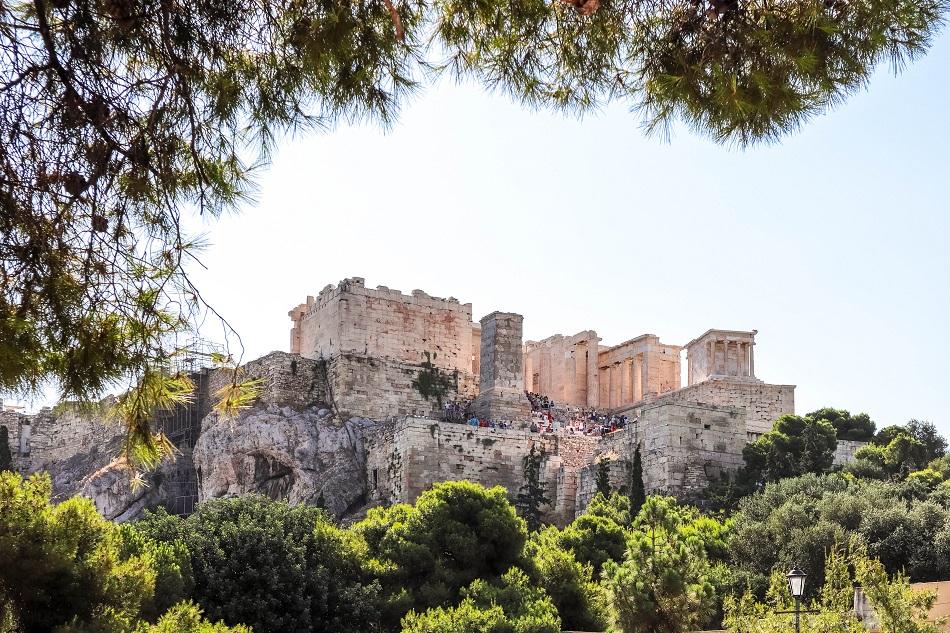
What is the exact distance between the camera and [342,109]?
7.57 m

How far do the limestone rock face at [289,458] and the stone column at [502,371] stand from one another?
343 cm

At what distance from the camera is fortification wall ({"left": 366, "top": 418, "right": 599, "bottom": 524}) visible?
2911 centimetres

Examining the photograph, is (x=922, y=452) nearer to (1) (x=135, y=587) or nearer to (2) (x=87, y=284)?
(1) (x=135, y=587)

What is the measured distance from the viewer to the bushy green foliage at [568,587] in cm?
1986

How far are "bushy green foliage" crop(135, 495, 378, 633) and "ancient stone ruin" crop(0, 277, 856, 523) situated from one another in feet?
21.8

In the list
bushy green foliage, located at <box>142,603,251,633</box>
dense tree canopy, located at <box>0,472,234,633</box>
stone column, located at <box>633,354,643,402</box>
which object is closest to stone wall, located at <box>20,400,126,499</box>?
stone column, located at <box>633,354,643,402</box>

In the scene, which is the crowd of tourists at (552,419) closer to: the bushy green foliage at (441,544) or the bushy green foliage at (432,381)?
the bushy green foliage at (432,381)

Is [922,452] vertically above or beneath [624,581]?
above

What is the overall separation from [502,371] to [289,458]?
648 cm

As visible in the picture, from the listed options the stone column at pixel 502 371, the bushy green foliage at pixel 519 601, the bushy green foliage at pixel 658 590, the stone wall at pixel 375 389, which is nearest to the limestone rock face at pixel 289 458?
the stone wall at pixel 375 389

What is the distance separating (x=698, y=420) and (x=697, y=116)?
67.5 feet

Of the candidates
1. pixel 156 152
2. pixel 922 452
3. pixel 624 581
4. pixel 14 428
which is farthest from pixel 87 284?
pixel 14 428

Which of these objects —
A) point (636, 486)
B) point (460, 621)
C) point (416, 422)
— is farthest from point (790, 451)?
point (460, 621)

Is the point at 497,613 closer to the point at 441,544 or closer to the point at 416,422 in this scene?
the point at 441,544
